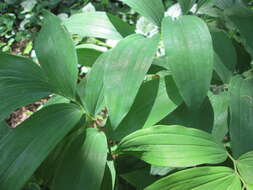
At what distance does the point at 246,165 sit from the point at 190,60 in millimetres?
211

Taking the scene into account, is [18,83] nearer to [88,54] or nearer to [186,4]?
[88,54]

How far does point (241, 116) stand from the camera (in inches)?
24.0

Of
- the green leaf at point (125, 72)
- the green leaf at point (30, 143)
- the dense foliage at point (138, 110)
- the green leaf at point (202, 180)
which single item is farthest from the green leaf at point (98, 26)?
the green leaf at point (202, 180)

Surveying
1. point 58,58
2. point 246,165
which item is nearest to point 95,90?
point 58,58

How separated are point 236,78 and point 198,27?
0.50 feet

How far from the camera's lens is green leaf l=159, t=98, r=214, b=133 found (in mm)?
632

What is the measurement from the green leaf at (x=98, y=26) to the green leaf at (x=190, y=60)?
172 millimetres

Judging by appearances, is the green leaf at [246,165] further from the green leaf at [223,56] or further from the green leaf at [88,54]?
the green leaf at [88,54]

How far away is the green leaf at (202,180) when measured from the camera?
0.52 meters

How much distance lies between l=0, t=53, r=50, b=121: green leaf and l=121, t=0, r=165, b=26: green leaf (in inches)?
9.6

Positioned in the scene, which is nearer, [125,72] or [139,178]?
[125,72]

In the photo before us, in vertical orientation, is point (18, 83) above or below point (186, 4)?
below

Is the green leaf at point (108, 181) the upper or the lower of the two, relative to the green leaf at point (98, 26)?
lower

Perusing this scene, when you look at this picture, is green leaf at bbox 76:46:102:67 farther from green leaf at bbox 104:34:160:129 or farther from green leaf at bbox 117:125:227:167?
green leaf at bbox 117:125:227:167
